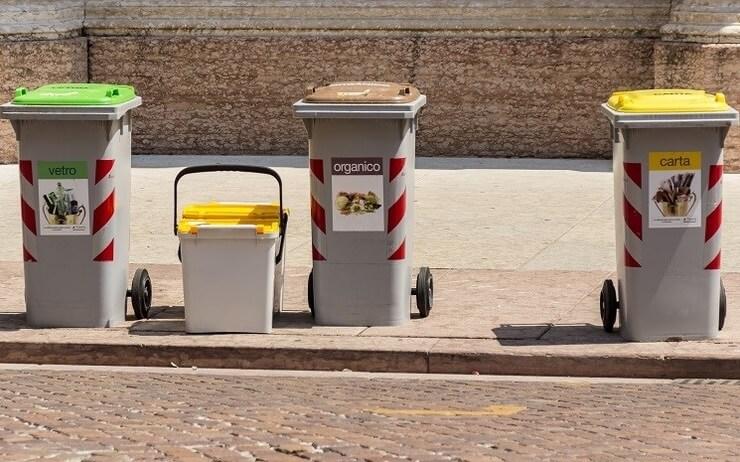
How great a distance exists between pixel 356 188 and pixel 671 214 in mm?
1596

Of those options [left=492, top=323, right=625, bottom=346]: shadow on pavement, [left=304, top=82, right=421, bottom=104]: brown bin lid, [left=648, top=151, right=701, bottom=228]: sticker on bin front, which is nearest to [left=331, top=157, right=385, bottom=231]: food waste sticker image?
[left=304, top=82, right=421, bottom=104]: brown bin lid

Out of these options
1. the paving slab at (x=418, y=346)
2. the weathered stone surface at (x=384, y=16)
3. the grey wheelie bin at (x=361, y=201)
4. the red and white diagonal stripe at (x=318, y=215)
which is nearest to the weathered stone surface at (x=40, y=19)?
the weathered stone surface at (x=384, y=16)

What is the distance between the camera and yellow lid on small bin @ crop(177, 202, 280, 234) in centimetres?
928

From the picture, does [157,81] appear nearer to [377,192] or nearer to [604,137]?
[604,137]

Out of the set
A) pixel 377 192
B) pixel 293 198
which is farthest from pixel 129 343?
pixel 293 198

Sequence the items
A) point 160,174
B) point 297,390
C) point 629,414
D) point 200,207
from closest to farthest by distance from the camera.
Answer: point 629,414, point 297,390, point 200,207, point 160,174

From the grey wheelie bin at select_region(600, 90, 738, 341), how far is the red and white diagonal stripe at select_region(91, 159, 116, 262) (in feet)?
8.51

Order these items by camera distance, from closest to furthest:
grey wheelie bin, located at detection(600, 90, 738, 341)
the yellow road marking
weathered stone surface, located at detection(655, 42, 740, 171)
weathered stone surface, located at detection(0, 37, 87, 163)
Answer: the yellow road marking, grey wheelie bin, located at detection(600, 90, 738, 341), weathered stone surface, located at detection(655, 42, 740, 171), weathered stone surface, located at detection(0, 37, 87, 163)

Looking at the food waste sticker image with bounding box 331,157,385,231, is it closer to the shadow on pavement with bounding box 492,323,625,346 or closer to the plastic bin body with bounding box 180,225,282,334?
the plastic bin body with bounding box 180,225,282,334

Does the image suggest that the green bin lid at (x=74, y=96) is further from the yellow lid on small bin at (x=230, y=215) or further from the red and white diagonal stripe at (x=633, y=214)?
the red and white diagonal stripe at (x=633, y=214)

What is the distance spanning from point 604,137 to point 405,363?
8.68 meters

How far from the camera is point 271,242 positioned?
908cm

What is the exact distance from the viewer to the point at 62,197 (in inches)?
364

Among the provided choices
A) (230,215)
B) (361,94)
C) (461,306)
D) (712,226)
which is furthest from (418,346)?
(712,226)
